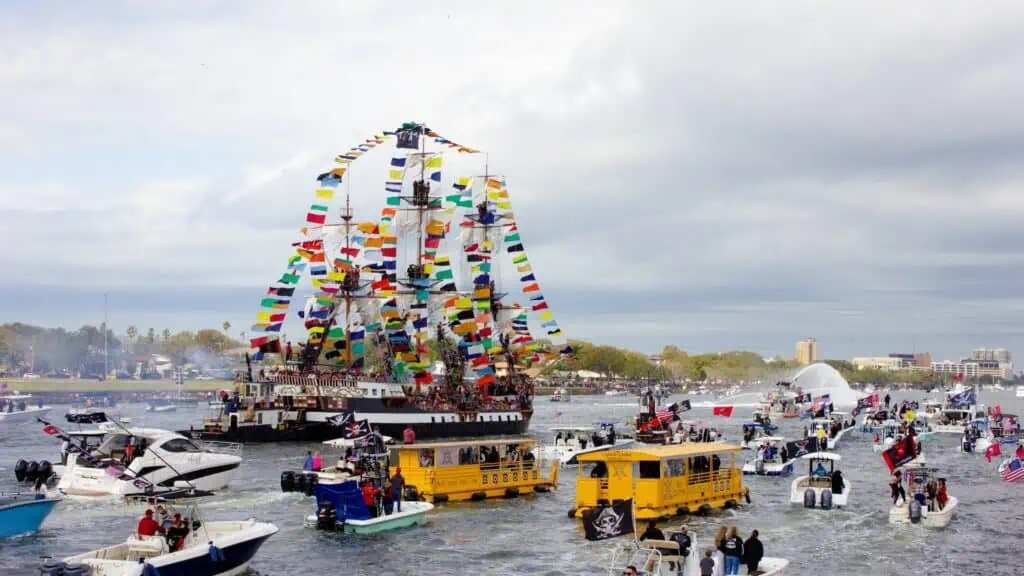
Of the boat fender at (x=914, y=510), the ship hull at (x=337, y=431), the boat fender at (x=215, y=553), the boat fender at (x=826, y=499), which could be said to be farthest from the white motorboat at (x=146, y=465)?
the ship hull at (x=337, y=431)

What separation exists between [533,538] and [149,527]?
16.2 m

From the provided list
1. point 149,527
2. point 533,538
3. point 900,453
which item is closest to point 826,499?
point 900,453

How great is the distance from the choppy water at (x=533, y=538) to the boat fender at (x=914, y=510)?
1.21m

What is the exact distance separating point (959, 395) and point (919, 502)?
72300 mm

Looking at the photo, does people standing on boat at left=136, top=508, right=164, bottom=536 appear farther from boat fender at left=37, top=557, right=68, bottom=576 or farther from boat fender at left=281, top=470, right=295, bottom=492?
boat fender at left=281, top=470, right=295, bottom=492

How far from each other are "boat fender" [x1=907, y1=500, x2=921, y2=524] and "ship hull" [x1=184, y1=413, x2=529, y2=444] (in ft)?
157

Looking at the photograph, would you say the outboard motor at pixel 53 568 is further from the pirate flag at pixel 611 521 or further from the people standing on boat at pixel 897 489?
the people standing on boat at pixel 897 489

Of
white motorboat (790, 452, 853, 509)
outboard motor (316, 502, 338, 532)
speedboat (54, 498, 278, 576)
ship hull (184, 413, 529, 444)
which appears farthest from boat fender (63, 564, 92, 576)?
ship hull (184, 413, 529, 444)

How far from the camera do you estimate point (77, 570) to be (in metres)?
27.2

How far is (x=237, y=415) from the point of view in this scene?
9400 cm

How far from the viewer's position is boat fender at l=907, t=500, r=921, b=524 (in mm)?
45938

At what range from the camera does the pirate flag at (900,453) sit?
4584 centimetres

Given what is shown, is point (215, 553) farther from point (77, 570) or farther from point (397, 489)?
point (397, 489)

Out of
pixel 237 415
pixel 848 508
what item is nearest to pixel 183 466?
pixel 848 508
